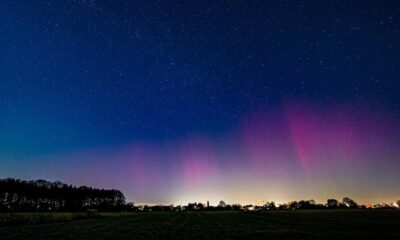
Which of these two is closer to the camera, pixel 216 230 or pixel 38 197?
pixel 216 230

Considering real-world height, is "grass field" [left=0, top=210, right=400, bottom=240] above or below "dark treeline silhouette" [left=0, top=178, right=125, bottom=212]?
below

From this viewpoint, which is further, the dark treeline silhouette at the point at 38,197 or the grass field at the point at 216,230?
the dark treeline silhouette at the point at 38,197

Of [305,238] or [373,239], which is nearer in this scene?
[373,239]

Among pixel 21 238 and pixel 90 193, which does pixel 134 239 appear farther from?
pixel 90 193

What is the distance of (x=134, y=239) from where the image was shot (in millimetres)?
24344

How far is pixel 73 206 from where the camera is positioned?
18625cm

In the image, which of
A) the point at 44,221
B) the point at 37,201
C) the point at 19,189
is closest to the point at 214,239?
the point at 44,221

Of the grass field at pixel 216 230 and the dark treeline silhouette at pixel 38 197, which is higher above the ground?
the dark treeline silhouette at pixel 38 197

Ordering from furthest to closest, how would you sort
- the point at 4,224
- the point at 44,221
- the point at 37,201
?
the point at 37,201
the point at 44,221
the point at 4,224

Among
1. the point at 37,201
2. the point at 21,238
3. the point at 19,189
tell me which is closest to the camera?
the point at 21,238

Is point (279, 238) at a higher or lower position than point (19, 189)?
lower

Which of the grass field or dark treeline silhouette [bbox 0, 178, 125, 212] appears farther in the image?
dark treeline silhouette [bbox 0, 178, 125, 212]

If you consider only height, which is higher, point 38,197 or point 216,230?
point 38,197

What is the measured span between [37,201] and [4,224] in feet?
449
